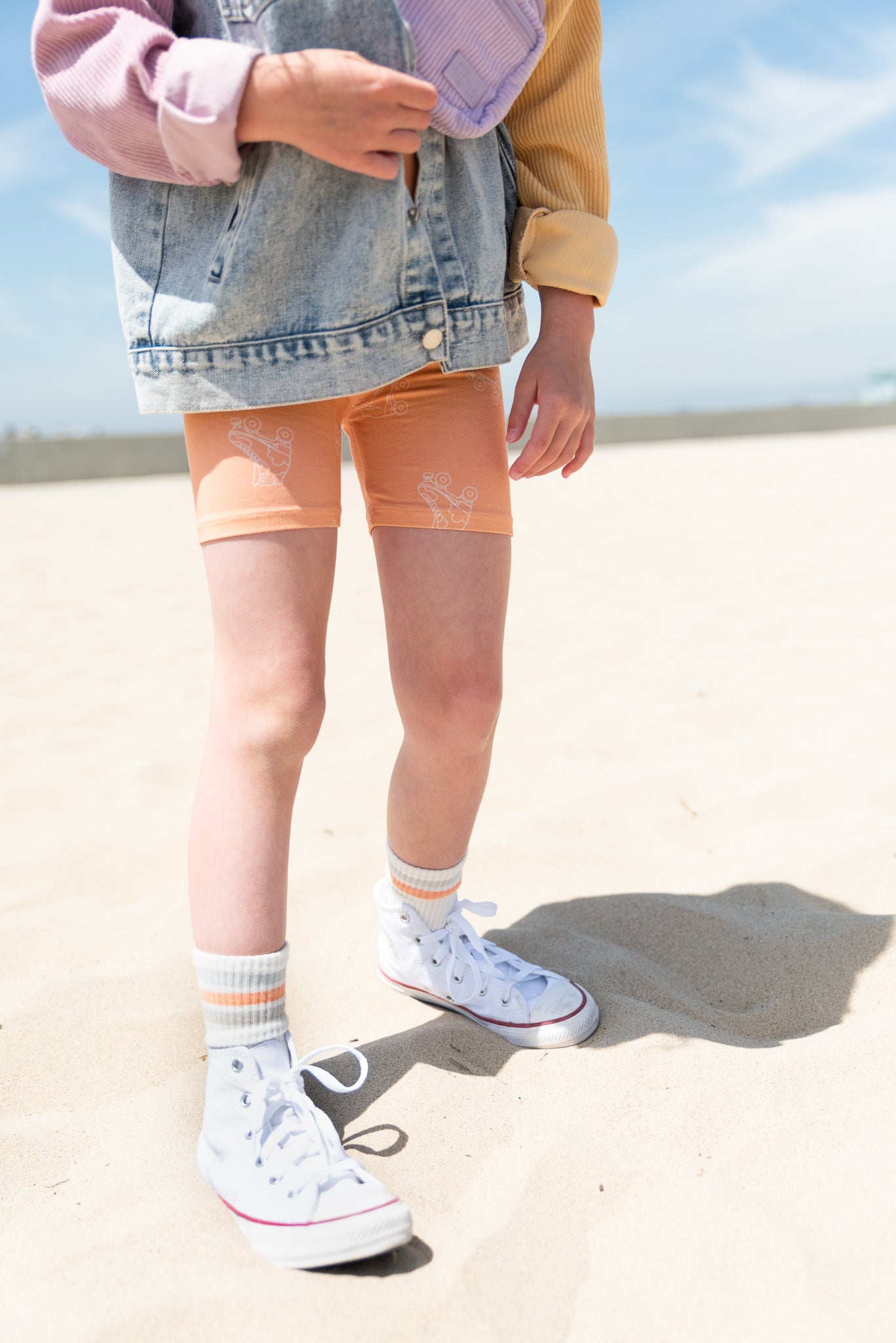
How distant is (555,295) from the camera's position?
1.19 m

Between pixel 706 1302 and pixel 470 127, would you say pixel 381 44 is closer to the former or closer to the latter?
pixel 470 127

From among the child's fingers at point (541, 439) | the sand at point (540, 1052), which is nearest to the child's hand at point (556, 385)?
the child's fingers at point (541, 439)

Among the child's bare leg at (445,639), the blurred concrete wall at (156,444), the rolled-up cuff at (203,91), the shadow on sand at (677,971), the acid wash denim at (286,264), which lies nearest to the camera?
the rolled-up cuff at (203,91)

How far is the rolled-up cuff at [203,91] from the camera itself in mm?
837

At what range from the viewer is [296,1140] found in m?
1.00

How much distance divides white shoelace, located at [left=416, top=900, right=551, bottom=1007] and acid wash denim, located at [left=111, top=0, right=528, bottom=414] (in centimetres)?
71

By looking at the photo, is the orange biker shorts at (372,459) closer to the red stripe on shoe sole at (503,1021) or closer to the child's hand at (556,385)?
the child's hand at (556,385)

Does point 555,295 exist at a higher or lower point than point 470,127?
lower

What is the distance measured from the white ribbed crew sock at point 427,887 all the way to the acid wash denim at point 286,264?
2.01 feet

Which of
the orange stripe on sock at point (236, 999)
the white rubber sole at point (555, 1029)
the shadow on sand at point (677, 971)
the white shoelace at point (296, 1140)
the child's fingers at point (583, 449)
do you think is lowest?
the shadow on sand at point (677, 971)

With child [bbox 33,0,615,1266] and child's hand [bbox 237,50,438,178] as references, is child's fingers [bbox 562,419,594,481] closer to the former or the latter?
child [bbox 33,0,615,1266]

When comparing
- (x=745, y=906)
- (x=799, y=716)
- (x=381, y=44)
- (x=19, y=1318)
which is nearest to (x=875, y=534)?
(x=799, y=716)

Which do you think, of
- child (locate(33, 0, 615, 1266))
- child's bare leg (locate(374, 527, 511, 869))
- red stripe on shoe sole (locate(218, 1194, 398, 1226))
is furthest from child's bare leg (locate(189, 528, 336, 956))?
red stripe on shoe sole (locate(218, 1194, 398, 1226))

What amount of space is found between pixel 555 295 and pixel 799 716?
1495 mm
